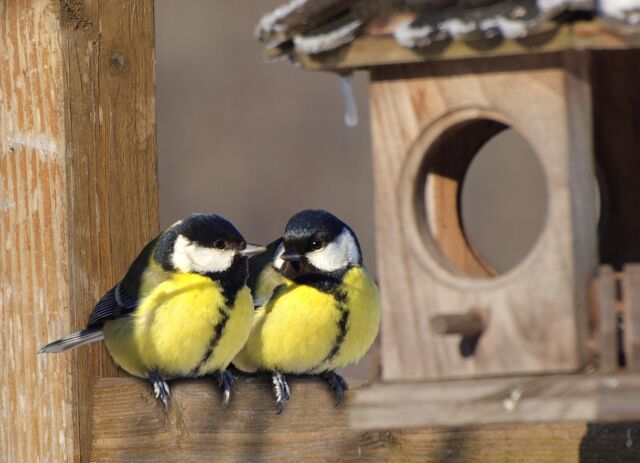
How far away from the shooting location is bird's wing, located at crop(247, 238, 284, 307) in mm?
4551

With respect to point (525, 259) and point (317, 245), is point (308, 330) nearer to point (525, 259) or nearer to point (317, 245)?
point (317, 245)

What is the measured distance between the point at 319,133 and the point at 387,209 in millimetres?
5779

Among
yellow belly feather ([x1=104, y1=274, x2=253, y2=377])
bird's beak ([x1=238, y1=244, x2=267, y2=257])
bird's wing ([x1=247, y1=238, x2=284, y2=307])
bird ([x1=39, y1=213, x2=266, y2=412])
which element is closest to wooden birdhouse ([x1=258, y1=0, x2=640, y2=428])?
bird ([x1=39, y1=213, x2=266, y2=412])

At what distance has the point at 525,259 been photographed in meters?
3.10

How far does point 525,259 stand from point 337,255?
4.89ft

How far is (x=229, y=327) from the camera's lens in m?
4.16

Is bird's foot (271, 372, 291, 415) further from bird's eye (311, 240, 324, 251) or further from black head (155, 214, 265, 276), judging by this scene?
bird's eye (311, 240, 324, 251)

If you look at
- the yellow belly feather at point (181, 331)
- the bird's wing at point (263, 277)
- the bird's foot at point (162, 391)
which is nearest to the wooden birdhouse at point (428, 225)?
the bird's foot at point (162, 391)

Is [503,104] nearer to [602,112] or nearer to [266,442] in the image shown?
[602,112]

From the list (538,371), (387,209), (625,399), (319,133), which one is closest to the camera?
(625,399)

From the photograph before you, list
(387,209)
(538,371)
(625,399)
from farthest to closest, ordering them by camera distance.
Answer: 1. (387,209)
2. (538,371)
3. (625,399)

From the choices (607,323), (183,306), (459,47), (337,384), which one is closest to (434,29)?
(459,47)

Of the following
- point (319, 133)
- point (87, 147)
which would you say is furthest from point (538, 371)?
point (319, 133)

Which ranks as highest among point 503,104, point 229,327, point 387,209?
point 503,104
